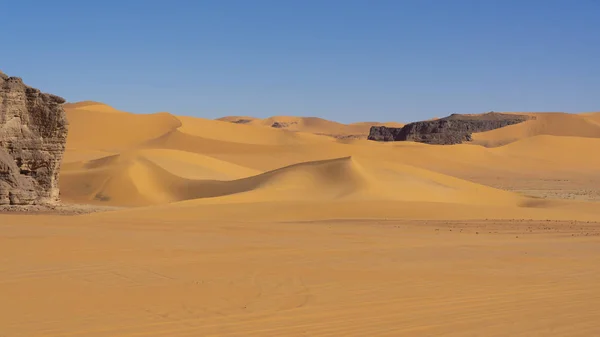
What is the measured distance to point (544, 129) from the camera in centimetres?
9506

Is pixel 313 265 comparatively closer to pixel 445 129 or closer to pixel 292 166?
pixel 292 166

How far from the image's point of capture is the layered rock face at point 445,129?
267 ft

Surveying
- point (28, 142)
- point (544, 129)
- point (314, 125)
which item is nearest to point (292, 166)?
point (28, 142)

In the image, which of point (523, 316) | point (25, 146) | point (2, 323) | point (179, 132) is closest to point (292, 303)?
point (523, 316)

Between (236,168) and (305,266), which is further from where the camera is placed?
(236,168)

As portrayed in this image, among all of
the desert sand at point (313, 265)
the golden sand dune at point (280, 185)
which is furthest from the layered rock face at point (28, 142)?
the golden sand dune at point (280, 185)

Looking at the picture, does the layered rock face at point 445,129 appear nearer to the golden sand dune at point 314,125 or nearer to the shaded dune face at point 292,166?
the shaded dune face at point 292,166

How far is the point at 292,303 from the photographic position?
7.98 metres

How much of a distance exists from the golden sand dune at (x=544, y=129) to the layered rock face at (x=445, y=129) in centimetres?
174

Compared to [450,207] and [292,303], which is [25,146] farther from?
[292,303]

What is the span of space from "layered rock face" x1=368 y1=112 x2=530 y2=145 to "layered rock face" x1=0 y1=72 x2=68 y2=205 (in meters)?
63.1

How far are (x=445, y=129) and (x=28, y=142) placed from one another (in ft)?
219

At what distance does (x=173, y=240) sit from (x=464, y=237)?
6.63m

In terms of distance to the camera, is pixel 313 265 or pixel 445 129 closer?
pixel 313 265
